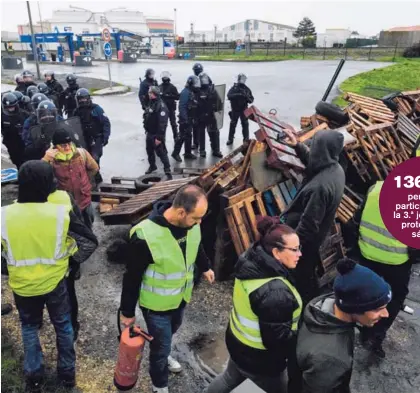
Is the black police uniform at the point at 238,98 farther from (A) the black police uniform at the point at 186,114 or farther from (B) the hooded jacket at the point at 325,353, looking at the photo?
(B) the hooded jacket at the point at 325,353

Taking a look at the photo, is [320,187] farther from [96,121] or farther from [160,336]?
[96,121]

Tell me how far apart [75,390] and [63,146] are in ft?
8.29

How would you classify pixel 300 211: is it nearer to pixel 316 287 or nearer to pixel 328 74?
pixel 316 287

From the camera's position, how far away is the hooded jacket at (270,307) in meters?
2.38

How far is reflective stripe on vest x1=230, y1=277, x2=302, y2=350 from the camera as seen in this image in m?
2.45

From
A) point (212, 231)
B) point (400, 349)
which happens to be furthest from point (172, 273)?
point (400, 349)

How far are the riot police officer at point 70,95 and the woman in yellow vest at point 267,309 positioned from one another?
860 cm

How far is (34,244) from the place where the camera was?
9.80 feet

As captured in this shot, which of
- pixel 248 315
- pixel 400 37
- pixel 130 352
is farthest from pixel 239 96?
pixel 400 37

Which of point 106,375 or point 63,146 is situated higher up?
point 63,146

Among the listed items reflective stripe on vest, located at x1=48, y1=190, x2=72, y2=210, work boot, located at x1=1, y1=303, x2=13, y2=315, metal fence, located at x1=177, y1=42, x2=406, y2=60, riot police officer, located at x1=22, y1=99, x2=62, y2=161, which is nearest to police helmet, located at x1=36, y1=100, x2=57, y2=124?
riot police officer, located at x1=22, y1=99, x2=62, y2=161

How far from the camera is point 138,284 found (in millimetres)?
2896

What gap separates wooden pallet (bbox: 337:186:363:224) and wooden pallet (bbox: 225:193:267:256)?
1103mm

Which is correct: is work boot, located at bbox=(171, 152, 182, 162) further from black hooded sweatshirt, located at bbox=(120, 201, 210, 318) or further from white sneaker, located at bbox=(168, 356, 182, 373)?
black hooded sweatshirt, located at bbox=(120, 201, 210, 318)
